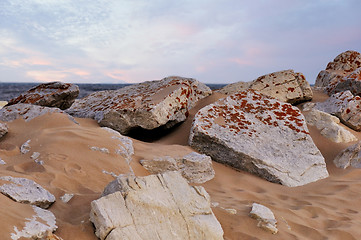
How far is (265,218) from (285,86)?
7.20 metres

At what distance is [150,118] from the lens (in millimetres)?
7082

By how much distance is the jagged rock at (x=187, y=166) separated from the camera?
529 cm

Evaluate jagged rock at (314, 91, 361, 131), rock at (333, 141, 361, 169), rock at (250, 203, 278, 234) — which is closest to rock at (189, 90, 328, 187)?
rock at (333, 141, 361, 169)

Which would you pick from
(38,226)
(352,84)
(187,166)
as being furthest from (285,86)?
(38,226)

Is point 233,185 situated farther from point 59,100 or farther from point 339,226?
point 59,100

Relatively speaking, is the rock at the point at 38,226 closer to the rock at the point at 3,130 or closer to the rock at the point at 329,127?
the rock at the point at 3,130

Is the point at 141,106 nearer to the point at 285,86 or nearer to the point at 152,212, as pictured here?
the point at 152,212

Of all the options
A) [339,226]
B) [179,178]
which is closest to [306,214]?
[339,226]

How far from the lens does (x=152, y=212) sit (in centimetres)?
306

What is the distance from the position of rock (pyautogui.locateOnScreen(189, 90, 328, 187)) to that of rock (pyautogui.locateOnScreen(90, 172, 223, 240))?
2.88 m

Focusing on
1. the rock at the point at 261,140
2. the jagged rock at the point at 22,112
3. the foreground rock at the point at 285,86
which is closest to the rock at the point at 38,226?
the rock at the point at 261,140

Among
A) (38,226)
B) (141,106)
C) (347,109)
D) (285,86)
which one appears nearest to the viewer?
(38,226)

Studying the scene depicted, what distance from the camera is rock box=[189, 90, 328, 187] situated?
19.9ft

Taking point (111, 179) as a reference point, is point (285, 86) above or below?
above
